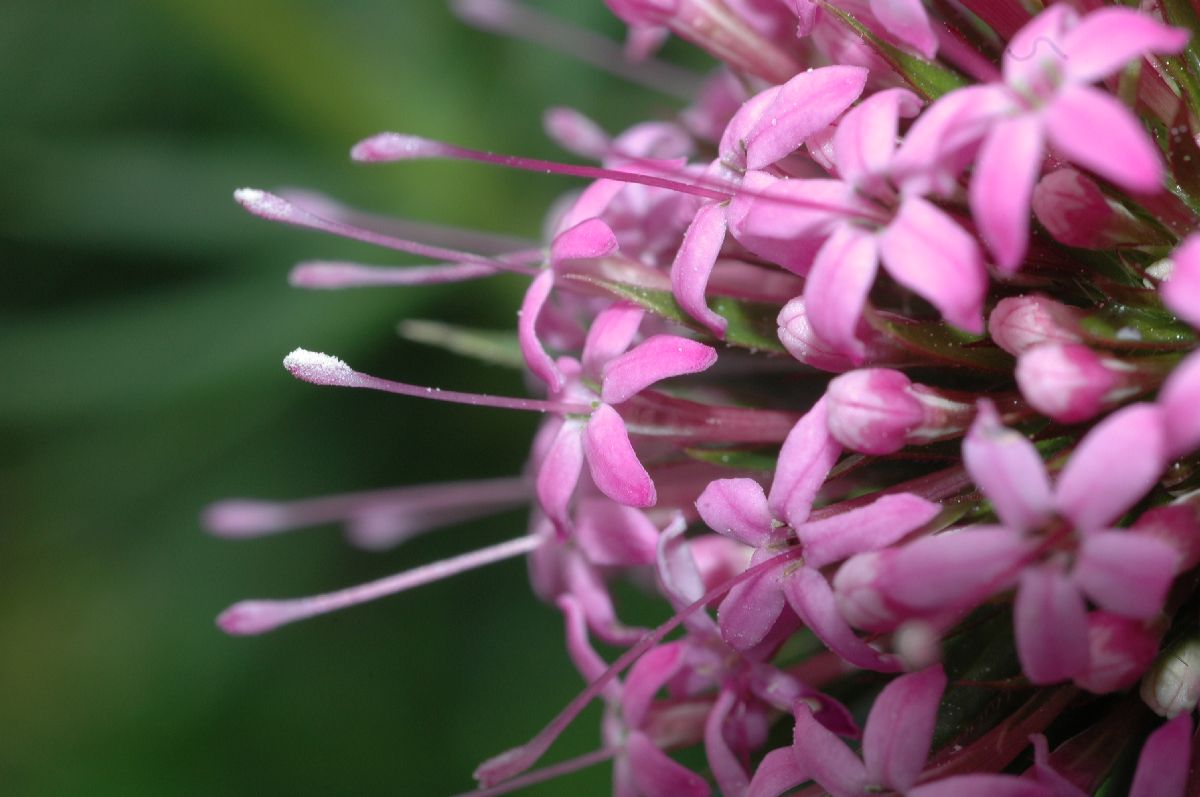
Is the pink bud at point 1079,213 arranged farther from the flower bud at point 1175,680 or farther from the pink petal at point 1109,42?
the flower bud at point 1175,680

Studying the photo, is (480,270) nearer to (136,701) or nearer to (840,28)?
(840,28)

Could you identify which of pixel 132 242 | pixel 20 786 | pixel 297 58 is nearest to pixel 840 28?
pixel 297 58

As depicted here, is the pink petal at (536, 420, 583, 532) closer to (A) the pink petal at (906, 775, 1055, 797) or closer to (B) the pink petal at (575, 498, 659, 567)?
(B) the pink petal at (575, 498, 659, 567)

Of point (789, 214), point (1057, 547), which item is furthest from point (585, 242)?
point (1057, 547)

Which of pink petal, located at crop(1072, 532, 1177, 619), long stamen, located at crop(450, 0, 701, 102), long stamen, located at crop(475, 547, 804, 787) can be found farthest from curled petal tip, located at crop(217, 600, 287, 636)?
long stamen, located at crop(450, 0, 701, 102)

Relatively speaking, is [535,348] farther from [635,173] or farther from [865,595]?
[865,595]

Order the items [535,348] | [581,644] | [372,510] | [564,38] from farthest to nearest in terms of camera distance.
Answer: [564,38] → [372,510] → [581,644] → [535,348]
